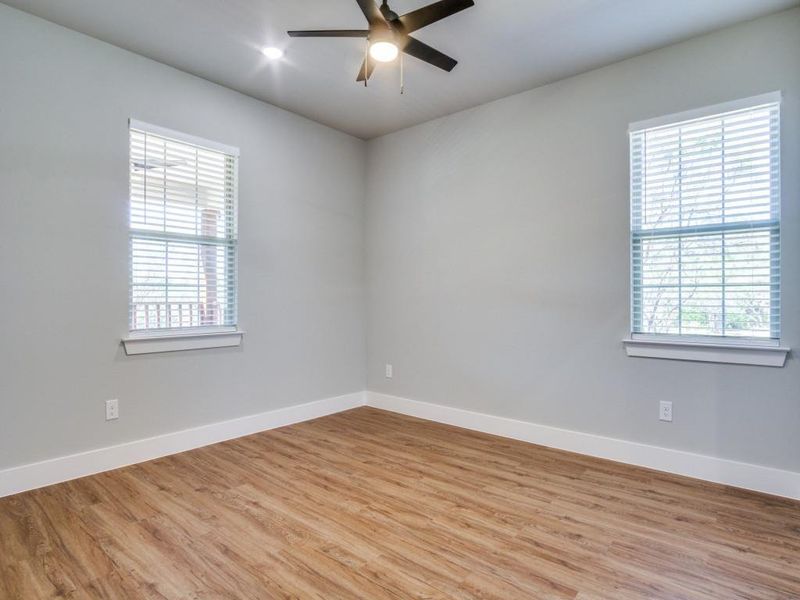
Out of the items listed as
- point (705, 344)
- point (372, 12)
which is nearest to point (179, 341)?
point (372, 12)

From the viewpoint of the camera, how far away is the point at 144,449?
310 centimetres

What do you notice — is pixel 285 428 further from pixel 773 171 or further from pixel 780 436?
pixel 773 171

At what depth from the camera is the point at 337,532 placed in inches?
86.4

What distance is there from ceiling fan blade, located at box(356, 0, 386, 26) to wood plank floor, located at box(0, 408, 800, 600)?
2454 millimetres

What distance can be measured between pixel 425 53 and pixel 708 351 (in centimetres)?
245

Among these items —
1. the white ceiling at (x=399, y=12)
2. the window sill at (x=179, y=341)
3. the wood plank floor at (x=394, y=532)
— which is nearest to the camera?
the wood plank floor at (x=394, y=532)

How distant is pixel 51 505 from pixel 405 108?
3701mm

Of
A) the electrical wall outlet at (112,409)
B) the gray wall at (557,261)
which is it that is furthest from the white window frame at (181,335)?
the gray wall at (557,261)

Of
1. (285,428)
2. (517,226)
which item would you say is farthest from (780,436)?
(285,428)

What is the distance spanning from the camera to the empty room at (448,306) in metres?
2.08

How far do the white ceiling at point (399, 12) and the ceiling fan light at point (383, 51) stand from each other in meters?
0.40

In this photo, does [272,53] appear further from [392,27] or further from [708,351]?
[708,351]

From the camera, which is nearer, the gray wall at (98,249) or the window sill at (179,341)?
the gray wall at (98,249)

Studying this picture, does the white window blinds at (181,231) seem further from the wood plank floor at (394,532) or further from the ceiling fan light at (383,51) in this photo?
the ceiling fan light at (383,51)
